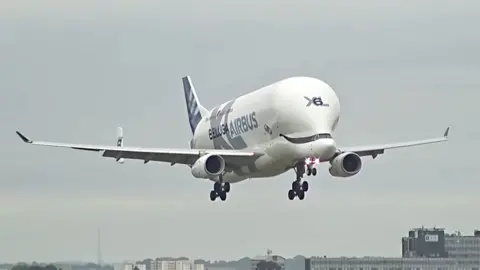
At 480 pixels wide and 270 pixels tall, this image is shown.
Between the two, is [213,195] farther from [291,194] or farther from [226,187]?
[291,194]

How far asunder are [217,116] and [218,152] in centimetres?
823

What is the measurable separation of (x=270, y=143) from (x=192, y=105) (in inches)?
1073

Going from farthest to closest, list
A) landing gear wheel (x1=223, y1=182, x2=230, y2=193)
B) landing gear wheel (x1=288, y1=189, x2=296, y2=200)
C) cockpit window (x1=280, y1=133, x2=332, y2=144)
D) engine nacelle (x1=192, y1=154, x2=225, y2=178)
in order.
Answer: landing gear wheel (x1=223, y1=182, x2=230, y2=193), engine nacelle (x1=192, y1=154, x2=225, y2=178), landing gear wheel (x1=288, y1=189, x2=296, y2=200), cockpit window (x1=280, y1=133, x2=332, y2=144)

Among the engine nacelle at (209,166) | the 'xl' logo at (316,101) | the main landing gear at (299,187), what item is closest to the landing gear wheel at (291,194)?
the main landing gear at (299,187)

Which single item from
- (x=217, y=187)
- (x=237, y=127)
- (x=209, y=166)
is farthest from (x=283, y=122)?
(x=217, y=187)

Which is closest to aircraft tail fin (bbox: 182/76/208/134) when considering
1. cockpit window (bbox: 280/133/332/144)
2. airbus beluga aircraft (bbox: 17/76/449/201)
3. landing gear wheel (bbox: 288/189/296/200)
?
airbus beluga aircraft (bbox: 17/76/449/201)

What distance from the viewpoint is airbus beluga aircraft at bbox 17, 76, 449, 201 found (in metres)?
102

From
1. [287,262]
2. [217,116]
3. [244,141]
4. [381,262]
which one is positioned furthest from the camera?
[381,262]

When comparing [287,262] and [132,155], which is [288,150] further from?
[287,262]

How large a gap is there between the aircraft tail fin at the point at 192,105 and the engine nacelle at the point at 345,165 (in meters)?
20.3

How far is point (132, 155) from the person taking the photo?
11425cm

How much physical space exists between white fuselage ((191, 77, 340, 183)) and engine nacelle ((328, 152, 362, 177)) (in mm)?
1828

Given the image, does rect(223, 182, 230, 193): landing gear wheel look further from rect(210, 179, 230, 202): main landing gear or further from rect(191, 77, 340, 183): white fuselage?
rect(191, 77, 340, 183): white fuselage

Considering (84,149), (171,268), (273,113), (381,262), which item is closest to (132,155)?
(84,149)
